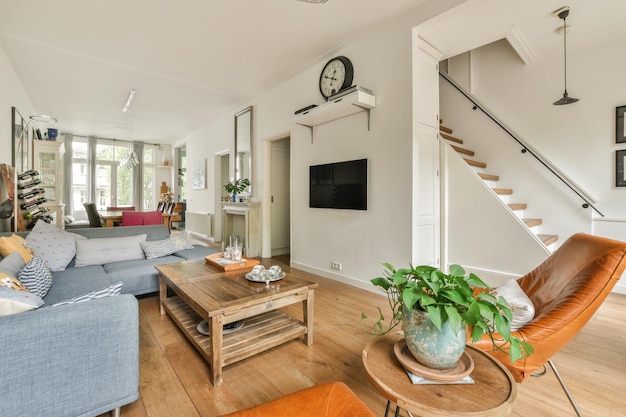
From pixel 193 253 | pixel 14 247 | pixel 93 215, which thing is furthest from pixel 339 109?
pixel 93 215

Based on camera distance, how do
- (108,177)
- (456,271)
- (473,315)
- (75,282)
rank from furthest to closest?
1. (108,177)
2. (75,282)
3. (456,271)
4. (473,315)

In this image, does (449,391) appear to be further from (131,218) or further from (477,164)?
(131,218)

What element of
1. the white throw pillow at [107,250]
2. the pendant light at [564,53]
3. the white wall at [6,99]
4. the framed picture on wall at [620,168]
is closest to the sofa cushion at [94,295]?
the white throw pillow at [107,250]

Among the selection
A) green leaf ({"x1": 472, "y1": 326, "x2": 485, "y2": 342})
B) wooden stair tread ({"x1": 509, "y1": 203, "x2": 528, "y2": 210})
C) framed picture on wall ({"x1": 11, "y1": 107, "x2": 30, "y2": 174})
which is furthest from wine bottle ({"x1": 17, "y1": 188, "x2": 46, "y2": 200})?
wooden stair tread ({"x1": 509, "y1": 203, "x2": 528, "y2": 210})

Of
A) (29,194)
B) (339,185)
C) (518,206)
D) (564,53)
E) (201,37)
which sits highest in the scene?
(201,37)

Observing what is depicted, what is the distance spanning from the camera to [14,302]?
1.17 m

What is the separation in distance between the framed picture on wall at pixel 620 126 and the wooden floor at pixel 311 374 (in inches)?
83.8

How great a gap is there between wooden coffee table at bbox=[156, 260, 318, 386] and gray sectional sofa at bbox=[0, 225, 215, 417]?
0.41m

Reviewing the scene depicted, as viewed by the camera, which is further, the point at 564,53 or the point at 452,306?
the point at 564,53

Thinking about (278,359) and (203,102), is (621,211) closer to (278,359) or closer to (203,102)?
(278,359)

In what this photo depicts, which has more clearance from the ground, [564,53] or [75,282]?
[564,53]

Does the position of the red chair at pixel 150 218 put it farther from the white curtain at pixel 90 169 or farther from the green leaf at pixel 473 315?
the green leaf at pixel 473 315

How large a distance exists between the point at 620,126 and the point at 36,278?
19.0 ft

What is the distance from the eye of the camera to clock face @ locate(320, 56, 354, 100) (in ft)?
11.6
